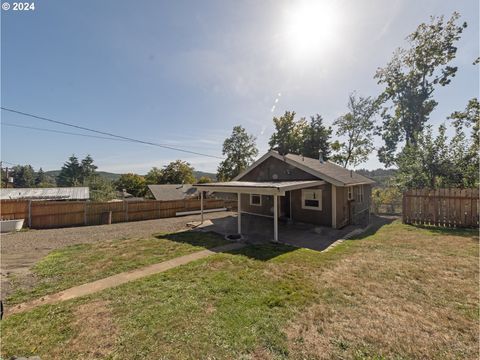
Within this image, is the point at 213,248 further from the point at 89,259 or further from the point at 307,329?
the point at 307,329

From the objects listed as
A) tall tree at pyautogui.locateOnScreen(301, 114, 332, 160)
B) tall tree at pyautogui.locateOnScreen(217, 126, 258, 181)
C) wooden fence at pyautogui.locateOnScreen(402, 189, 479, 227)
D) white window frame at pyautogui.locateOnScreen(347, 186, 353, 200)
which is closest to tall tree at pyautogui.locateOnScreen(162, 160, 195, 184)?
tall tree at pyautogui.locateOnScreen(217, 126, 258, 181)

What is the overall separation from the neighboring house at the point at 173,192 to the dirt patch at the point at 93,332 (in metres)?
23.8

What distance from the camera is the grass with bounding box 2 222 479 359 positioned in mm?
2984

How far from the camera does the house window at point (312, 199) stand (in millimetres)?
11773

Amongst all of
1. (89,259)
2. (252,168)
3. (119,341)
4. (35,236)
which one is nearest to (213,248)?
(89,259)

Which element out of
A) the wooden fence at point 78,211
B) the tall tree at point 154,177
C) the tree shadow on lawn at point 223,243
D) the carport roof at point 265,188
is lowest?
the tree shadow on lawn at point 223,243

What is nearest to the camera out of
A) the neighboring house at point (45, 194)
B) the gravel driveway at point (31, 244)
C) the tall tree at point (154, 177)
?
the gravel driveway at point (31, 244)

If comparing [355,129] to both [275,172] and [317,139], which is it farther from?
[275,172]

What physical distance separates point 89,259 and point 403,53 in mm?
33417

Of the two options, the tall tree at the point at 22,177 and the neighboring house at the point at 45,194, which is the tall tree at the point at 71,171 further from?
the neighboring house at the point at 45,194

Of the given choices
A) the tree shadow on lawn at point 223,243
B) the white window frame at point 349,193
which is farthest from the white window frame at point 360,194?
the tree shadow on lawn at point 223,243

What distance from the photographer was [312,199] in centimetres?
1206

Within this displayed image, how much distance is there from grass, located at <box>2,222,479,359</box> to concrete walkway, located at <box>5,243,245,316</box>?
38 cm

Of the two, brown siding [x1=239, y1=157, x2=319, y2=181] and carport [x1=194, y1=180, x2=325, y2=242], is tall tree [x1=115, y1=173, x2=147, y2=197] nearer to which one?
brown siding [x1=239, y1=157, x2=319, y2=181]
